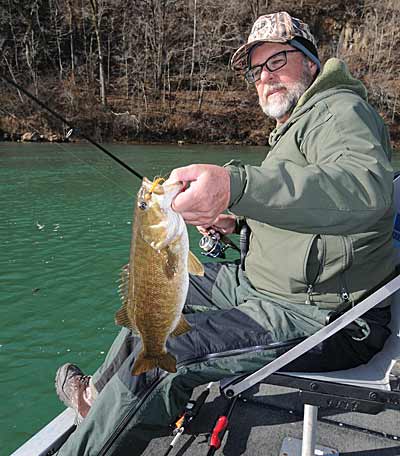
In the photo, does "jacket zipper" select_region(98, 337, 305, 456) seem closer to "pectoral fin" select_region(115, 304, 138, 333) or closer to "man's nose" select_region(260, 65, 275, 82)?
"pectoral fin" select_region(115, 304, 138, 333)

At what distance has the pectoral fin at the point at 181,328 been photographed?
6.83ft

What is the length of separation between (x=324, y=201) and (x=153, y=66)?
37.1 m

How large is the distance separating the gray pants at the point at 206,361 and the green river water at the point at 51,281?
71.3 inches

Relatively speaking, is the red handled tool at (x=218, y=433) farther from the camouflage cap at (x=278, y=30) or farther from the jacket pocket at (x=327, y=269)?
the camouflage cap at (x=278, y=30)

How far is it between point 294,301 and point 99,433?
1.12 m

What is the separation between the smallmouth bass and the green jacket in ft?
1.09

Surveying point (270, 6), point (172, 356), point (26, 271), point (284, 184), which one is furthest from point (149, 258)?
point (270, 6)

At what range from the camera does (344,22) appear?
4444 cm

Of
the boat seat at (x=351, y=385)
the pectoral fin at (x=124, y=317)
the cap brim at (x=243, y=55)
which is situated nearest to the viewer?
the boat seat at (x=351, y=385)

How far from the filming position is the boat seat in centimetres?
199

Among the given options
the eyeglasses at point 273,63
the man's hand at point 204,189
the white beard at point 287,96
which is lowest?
the man's hand at point 204,189

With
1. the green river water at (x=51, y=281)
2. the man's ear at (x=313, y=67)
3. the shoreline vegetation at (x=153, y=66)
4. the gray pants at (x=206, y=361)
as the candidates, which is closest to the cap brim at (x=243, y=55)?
the man's ear at (x=313, y=67)

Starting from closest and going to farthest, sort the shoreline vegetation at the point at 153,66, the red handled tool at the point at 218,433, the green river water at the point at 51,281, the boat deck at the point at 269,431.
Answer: the red handled tool at the point at 218,433
the boat deck at the point at 269,431
the green river water at the point at 51,281
the shoreline vegetation at the point at 153,66

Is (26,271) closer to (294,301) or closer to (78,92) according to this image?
(294,301)
